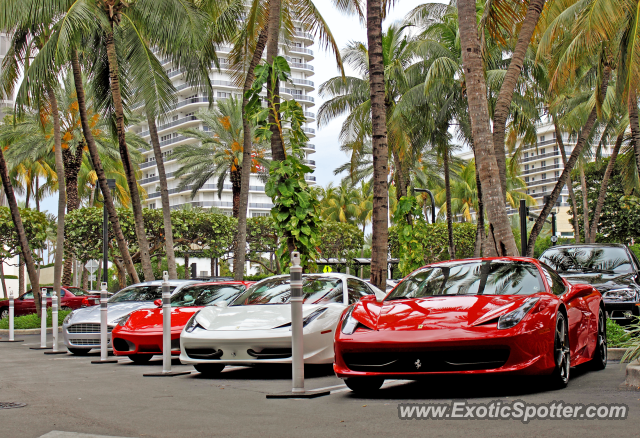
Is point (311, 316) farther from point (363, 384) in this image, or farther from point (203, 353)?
point (363, 384)

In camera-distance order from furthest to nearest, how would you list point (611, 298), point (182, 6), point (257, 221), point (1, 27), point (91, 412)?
point (257, 221), point (182, 6), point (1, 27), point (611, 298), point (91, 412)

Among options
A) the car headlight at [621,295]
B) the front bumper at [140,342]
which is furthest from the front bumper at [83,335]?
the car headlight at [621,295]

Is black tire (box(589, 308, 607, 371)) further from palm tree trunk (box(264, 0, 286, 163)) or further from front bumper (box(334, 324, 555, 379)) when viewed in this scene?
palm tree trunk (box(264, 0, 286, 163))

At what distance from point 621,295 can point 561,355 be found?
542 cm

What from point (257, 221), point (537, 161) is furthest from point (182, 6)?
point (537, 161)

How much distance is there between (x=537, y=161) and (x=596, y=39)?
4578 inches

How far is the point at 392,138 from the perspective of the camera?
2852 centimetres

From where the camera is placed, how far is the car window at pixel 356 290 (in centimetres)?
927

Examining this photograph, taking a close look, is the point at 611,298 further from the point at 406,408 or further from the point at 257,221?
the point at 257,221

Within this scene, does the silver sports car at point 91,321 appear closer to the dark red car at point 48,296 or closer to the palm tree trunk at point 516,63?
the palm tree trunk at point 516,63

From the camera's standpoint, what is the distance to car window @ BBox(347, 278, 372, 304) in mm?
9273

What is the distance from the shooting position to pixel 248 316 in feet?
27.7

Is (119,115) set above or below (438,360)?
above

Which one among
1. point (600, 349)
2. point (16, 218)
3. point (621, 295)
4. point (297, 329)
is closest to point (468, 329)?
point (297, 329)
